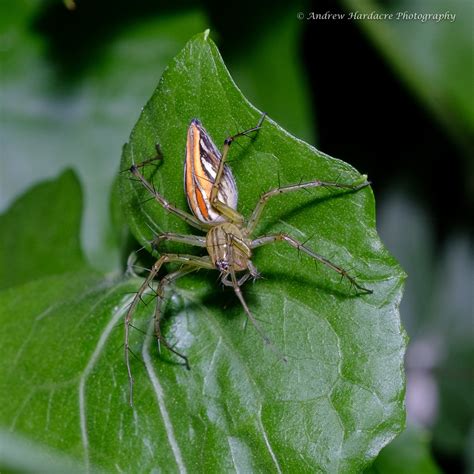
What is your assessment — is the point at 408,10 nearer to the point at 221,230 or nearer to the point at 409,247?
the point at 221,230

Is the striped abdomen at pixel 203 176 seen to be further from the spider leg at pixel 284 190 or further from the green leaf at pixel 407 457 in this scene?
the green leaf at pixel 407 457

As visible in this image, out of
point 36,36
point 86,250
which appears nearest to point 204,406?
point 86,250

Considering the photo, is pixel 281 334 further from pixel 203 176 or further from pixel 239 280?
pixel 203 176

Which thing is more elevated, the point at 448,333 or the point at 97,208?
the point at 97,208

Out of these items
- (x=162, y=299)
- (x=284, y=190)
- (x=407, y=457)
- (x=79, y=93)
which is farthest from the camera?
(x=79, y=93)

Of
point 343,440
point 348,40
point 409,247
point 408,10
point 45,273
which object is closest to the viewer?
point 343,440

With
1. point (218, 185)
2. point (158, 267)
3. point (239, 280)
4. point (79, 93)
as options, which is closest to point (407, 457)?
point (239, 280)

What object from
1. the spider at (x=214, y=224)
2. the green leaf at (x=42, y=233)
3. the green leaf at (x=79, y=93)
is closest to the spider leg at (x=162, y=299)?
the spider at (x=214, y=224)
